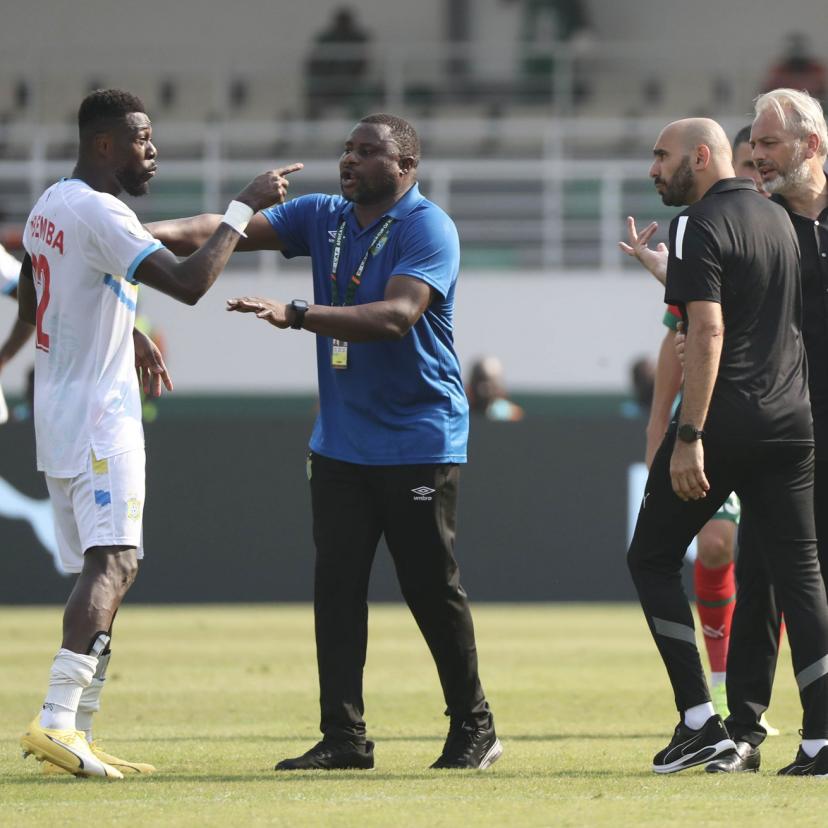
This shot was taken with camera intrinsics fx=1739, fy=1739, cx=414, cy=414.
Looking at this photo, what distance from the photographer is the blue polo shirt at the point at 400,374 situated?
6.22m

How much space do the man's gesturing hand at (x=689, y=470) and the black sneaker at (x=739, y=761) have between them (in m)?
0.92

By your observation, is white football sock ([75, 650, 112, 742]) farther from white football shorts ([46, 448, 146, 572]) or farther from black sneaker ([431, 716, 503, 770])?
black sneaker ([431, 716, 503, 770])

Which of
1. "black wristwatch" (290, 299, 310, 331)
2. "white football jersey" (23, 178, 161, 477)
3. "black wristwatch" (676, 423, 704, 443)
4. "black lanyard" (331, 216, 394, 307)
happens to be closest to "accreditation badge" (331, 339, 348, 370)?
"black lanyard" (331, 216, 394, 307)

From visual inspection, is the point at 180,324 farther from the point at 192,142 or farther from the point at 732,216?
the point at 732,216

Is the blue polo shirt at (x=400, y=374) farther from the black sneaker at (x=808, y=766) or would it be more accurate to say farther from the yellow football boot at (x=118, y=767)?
the black sneaker at (x=808, y=766)

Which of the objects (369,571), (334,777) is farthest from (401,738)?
(334,777)

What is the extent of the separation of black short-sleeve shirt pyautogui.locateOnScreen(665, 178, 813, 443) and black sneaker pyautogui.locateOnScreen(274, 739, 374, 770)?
66.6 inches

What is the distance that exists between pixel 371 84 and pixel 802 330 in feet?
59.9

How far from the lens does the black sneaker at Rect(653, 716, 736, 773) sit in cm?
590

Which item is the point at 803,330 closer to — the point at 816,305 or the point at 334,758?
the point at 816,305

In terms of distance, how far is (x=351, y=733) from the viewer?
6.22 meters

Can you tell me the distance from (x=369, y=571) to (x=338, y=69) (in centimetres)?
1831

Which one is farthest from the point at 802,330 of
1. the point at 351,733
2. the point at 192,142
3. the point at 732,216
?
the point at 192,142

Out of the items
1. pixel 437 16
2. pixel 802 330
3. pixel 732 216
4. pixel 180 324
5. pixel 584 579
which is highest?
pixel 437 16
